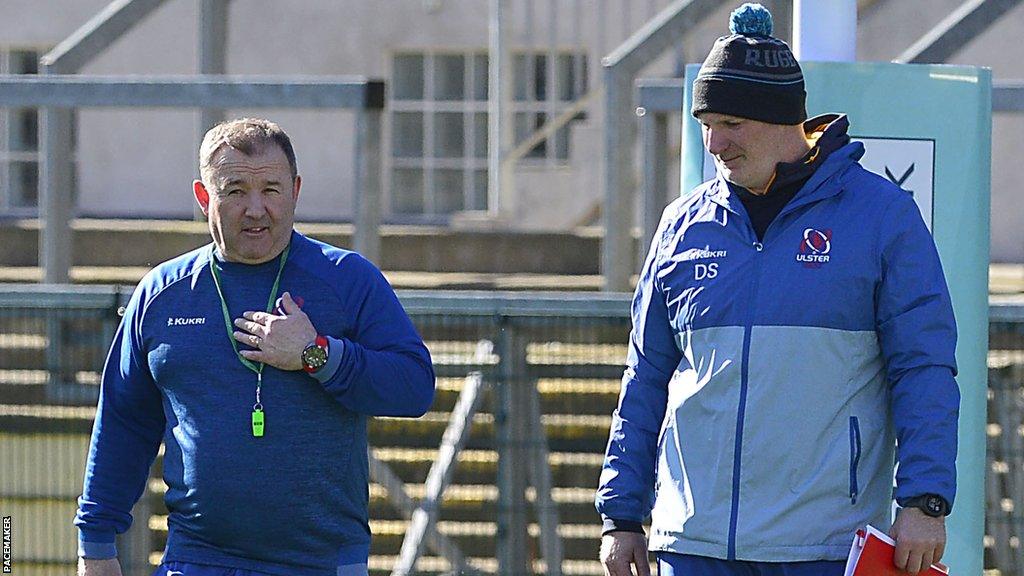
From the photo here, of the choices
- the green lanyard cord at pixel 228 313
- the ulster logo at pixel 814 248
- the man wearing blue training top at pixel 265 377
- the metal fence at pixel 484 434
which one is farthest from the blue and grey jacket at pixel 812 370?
the metal fence at pixel 484 434

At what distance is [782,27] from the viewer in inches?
266

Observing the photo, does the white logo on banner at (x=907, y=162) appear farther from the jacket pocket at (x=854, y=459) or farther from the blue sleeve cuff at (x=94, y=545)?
the blue sleeve cuff at (x=94, y=545)

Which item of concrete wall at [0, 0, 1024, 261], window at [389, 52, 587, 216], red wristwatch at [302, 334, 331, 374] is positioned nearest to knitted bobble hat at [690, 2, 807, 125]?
red wristwatch at [302, 334, 331, 374]

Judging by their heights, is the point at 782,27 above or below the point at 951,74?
above

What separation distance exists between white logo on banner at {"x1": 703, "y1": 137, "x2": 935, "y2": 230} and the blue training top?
125cm

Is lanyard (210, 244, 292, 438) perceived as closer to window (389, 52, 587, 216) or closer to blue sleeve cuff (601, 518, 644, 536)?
blue sleeve cuff (601, 518, 644, 536)

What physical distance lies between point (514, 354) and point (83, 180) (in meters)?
8.73

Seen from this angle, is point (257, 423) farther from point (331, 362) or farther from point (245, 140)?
point (245, 140)

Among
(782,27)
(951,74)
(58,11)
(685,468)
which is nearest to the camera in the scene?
(685,468)

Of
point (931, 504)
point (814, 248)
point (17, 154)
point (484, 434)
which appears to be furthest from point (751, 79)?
point (17, 154)

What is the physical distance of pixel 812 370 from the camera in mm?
3379

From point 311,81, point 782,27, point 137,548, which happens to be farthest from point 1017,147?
point 137,548

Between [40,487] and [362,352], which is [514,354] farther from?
[362,352]

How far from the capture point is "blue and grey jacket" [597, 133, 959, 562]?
337 centimetres
